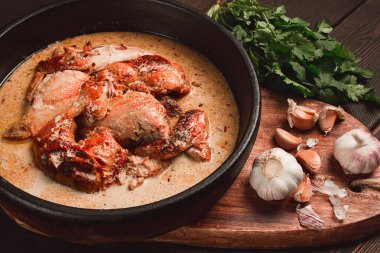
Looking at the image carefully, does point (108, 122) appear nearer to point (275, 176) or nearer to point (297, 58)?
point (275, 176)

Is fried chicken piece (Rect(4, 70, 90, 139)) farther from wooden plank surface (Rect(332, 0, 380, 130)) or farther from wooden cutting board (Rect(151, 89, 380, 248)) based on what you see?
wooden plank surface (Rect(332, 0, 380, 130))

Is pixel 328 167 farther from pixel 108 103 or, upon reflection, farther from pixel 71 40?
pixel 71 40

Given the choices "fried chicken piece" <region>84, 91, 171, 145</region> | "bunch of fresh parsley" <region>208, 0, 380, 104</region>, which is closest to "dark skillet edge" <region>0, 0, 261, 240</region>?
"fried chicken piece" <region>84, 91, 171, 145</region>

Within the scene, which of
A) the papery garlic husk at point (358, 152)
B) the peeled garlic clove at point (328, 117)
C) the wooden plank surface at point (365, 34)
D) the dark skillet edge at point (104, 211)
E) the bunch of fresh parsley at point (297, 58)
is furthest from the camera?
the wooden plank surface at point (365, 34)

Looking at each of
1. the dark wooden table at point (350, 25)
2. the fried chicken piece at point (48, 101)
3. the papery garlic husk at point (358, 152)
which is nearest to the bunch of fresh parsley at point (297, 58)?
the dark wooden table at point (350, 25)

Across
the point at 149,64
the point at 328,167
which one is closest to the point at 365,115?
the point at 328,167

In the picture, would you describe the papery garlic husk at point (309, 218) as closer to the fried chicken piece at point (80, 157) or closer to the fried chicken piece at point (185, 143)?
the fried chicken piece at point (185, 143)
